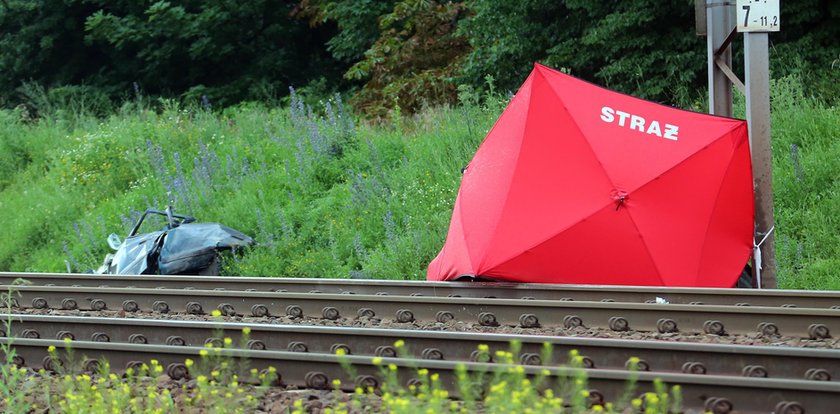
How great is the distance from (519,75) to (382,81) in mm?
4291

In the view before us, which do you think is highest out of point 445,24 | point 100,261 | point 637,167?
point 445,24

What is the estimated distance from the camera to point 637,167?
835 cm

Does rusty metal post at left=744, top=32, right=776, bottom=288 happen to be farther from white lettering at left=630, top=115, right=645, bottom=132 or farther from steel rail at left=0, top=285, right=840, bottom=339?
steel rail at left=0, top=285, right=840, bottom=339

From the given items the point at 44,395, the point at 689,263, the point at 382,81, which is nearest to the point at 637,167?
the point at 689,263

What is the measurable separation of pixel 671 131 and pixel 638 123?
0.27 m

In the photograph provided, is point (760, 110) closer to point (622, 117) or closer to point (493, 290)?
point (622, 117)

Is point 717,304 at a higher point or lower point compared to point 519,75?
lower

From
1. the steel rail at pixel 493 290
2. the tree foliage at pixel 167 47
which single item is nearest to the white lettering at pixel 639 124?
the steel rail at pixel 493 290

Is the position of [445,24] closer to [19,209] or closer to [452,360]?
[19,209]

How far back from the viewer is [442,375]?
19.5ft

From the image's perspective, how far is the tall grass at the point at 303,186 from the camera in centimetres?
1024

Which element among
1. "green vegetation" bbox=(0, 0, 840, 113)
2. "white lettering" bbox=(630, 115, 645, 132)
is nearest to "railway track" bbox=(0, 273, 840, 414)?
"white lettering" bbox=(630, 115, 645, 132)

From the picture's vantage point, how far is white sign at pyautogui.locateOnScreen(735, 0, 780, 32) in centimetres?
879

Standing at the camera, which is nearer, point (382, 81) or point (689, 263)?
point (689, 263)
